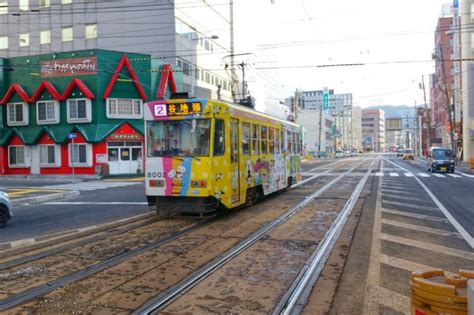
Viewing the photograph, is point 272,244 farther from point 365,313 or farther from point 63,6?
point 63,6

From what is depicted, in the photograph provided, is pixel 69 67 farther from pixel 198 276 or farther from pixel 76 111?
pixel 198 276

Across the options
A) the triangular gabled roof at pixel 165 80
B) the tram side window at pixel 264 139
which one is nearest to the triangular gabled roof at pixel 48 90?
the triangular gabled roof at pixel 165 80

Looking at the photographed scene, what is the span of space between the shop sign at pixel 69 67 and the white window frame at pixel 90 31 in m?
16.0

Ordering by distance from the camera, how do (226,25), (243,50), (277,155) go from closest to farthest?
(277,155) < (226,25) < (243,50)

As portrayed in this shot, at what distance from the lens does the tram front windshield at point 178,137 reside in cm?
1195

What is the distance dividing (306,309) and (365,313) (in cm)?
69

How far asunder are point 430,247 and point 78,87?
32575 mm

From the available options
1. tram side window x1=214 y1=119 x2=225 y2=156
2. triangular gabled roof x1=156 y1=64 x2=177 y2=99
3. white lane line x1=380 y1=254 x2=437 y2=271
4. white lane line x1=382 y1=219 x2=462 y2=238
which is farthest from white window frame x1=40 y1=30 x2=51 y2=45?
white lane line x1=380 y1=254 x2=437 y2=271

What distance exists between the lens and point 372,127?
158875mm

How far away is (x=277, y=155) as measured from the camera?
58.1ft

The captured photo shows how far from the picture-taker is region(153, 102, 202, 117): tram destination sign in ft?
39.4

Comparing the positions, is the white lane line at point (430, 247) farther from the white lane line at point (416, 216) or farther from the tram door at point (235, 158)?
the tram door at point (235, 158)

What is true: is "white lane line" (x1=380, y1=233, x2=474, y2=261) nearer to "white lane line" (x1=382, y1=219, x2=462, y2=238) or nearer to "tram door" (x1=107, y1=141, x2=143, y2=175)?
"white lane line" (x1=382, y1=219, x2=462, y2=238)

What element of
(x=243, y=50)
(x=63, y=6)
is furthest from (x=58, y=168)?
(x=243, y=50)
